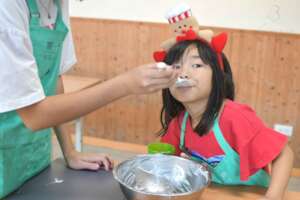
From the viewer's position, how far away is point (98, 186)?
1.07 m

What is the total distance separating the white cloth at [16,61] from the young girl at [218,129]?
0.41m

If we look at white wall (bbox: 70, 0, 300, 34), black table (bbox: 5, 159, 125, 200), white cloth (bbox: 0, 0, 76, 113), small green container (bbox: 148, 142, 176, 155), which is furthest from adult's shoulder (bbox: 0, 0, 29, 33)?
white wall (bbox: 70, 0, 300, 34)

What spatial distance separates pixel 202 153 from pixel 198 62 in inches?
10.8

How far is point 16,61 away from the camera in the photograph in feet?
2.72

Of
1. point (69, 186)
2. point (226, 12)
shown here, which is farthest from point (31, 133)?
point (226, 12)

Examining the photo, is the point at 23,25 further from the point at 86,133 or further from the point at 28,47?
the point at 86,133

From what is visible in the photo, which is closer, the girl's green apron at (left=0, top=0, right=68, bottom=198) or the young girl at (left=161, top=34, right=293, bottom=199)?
the girl's green apron at (left=0, top=0, right=68, bottom=198)

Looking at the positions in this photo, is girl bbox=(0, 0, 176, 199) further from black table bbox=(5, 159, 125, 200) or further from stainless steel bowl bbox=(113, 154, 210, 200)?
stainless steel bowl bbox=(113, 154, 210, 200)

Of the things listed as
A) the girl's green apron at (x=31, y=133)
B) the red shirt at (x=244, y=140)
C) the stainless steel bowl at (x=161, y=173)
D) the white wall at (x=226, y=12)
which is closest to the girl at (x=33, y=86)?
the girl's green apron at (x=31, y=133)

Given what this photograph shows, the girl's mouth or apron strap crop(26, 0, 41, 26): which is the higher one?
apron strap crop(26, 0, 41, 26)

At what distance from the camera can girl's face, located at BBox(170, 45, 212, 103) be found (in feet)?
4.00

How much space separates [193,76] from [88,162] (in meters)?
0.40

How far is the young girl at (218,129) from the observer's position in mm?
1104

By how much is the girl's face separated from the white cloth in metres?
0.47
